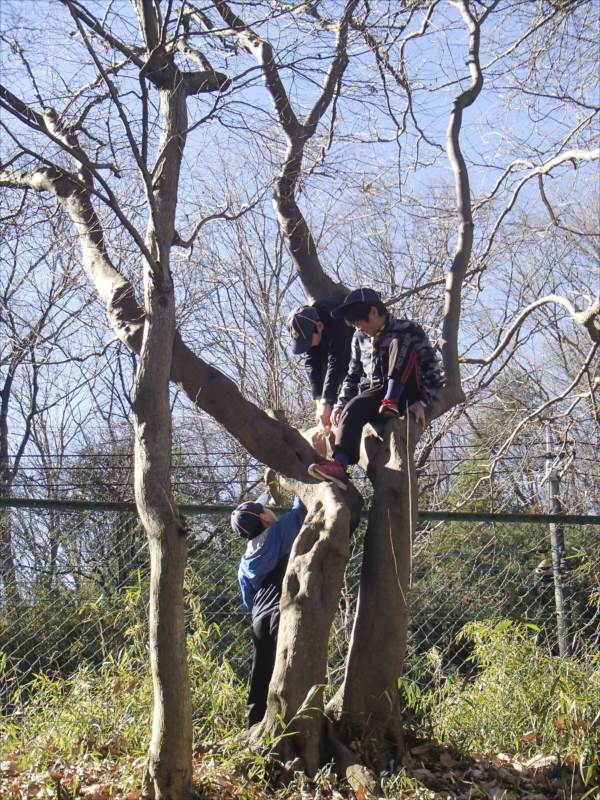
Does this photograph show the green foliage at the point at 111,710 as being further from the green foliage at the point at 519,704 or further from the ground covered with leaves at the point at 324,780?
the green foliage at the point at 519,704

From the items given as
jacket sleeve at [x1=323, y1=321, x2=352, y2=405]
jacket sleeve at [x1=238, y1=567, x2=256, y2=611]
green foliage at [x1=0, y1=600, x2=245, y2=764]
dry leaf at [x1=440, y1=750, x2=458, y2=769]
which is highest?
jacket sleeve at [x1=323, y1=321, x2=352, y2=405]

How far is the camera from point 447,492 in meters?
9.49

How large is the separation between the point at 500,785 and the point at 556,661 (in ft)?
4.05

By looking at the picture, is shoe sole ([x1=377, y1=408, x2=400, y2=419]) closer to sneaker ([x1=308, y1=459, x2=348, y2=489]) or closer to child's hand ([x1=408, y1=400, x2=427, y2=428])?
child's hand ([x1=408, y1=400, x2=427, y2=428])

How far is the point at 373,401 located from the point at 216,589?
2120 millimetres

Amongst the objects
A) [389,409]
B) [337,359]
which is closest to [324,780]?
[389,409]

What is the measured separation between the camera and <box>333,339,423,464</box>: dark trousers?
15.5 feet

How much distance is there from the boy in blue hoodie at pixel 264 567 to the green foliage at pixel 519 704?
810 mm

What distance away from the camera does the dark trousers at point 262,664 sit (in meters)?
4.45

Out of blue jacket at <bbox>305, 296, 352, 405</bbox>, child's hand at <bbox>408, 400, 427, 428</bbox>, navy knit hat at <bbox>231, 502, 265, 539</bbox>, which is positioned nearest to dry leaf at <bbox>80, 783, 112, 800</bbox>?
navy knit hat at <bbox>231, 502, 265, 539</bbox>

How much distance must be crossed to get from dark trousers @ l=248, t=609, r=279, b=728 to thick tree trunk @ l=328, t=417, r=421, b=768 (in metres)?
0.37

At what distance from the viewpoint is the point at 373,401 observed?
489 centimetres

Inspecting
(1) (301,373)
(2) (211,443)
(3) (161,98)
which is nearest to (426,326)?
(1) (301,373)

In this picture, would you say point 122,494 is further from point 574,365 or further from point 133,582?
point 574,365
